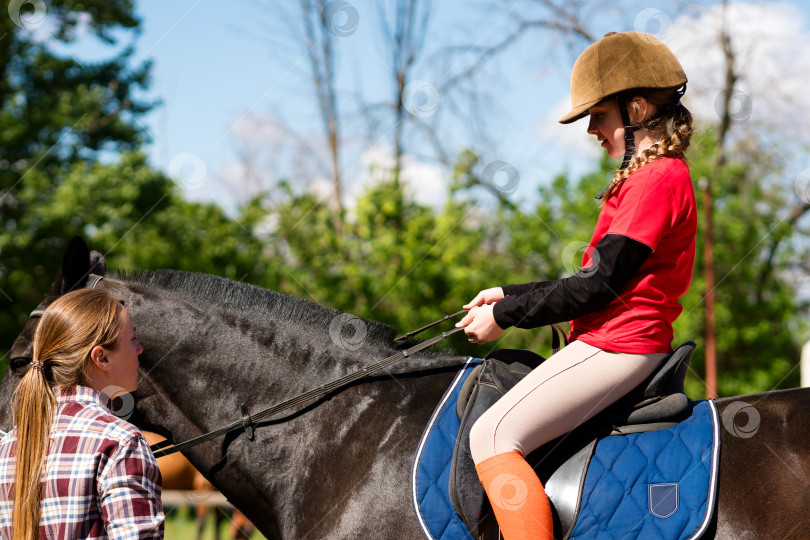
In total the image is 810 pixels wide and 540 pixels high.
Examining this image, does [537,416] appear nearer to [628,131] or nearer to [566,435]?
[566,435]

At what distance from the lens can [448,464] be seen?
2533 mm

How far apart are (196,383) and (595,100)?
6.41 ft

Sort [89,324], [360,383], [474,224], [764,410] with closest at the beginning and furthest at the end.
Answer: [89,324] < [764,410] < [360,383] < [474,224]

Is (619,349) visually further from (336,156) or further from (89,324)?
(336,156)

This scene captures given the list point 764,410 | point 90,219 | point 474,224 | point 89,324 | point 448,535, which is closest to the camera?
point 89,324

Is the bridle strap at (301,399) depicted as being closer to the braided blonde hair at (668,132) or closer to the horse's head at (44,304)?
the horse's head at (44,304)

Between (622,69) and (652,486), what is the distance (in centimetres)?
152

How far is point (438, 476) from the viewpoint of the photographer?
2.52m

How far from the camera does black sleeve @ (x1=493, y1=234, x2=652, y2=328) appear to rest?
7.91 feet

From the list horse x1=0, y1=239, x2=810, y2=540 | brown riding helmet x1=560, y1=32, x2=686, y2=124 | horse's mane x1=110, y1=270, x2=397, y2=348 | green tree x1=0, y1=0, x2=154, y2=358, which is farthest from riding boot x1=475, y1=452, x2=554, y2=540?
green tree x1=0, y1=0, x2=154, y2=358

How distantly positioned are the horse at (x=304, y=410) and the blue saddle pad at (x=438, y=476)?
80 mm

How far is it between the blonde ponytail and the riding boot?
4.19 feet

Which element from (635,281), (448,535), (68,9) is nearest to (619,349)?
(635,281)

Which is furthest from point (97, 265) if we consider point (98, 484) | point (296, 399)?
point (98, 484)
